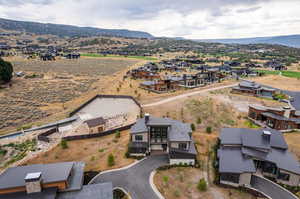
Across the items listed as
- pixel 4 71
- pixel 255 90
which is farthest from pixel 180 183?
pixel 4 71

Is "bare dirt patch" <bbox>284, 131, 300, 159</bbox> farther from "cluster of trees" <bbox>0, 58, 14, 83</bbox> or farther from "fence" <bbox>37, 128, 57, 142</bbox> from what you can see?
"cluster of trees" <bbox>0, 58, 14, 83</bbox>

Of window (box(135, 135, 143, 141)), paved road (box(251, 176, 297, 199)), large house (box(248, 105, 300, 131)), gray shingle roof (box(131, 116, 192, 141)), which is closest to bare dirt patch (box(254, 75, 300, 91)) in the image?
large house (box(248, 105, 300, 131))

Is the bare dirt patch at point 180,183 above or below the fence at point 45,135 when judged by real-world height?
below

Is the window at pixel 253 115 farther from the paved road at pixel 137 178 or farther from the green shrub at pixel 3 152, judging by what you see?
the green shrub at pixel 3 152

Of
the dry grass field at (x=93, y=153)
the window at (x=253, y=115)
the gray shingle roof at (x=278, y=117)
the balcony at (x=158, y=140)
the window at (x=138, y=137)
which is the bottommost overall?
the dry grass field at (x=93, y=153)

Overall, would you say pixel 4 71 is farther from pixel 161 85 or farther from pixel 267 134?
pixel 267 134

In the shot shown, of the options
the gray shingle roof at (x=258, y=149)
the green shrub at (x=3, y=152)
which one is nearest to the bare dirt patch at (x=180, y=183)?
the gray shingle roof at (x=258, y=149)
